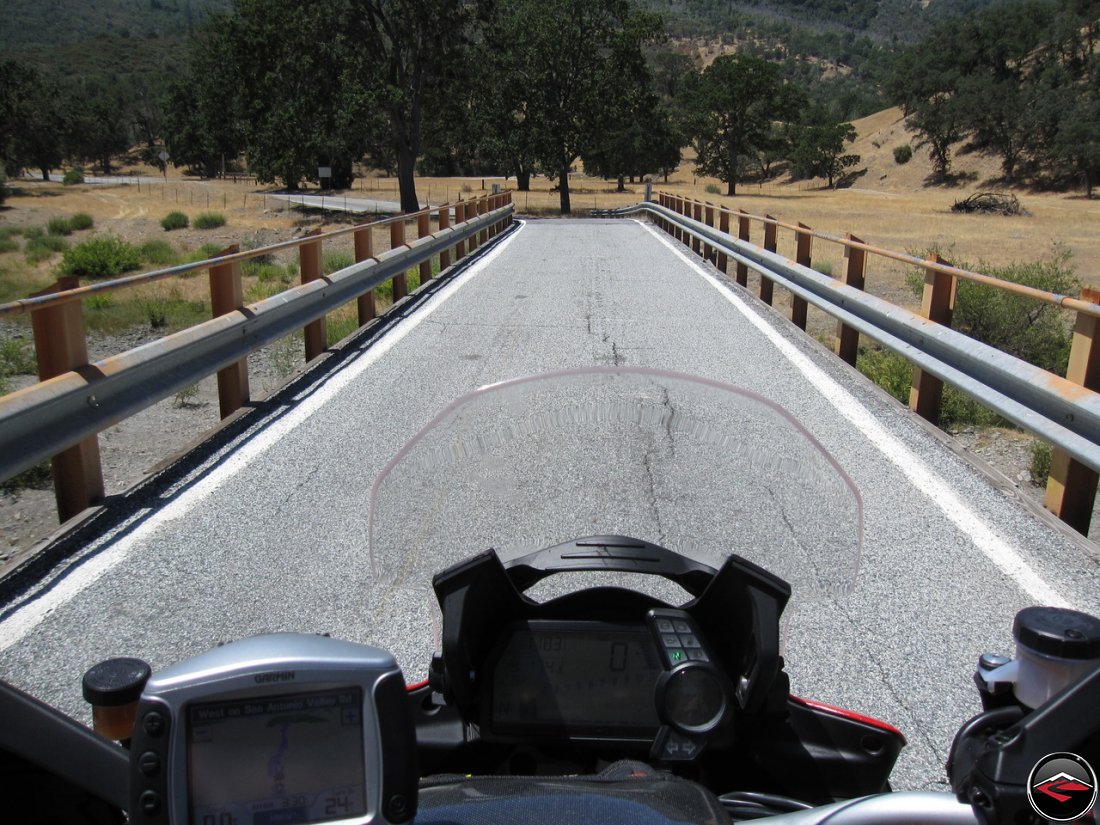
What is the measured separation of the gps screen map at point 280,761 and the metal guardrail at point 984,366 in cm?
423

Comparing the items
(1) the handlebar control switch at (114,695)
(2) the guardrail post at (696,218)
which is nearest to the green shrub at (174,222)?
(2) the guardrail post at (696,218)

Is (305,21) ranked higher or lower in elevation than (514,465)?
higher

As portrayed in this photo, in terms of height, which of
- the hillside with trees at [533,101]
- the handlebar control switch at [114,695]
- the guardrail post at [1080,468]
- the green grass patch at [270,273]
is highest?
the hillside with trees at [533,101]

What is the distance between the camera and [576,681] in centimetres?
217

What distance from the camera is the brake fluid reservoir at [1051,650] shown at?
4.70 ft

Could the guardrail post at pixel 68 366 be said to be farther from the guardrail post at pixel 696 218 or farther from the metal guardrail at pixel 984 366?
the guardrail post at pixel 696 218

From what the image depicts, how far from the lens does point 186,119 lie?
106125mm

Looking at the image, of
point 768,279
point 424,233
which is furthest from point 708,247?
point 768,279

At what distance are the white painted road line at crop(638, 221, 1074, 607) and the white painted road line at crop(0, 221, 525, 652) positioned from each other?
3.83 m

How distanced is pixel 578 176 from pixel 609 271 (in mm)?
95924

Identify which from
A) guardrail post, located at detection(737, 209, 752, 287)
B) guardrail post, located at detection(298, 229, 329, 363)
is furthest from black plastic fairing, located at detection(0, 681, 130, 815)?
guardrail post, located at detection(737, 209, 752, 287)

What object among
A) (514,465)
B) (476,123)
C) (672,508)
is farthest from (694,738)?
(476,123)

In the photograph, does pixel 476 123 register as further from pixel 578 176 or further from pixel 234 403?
pixel 578 176

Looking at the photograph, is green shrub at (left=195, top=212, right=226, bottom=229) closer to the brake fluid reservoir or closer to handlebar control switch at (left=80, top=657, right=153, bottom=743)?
handlebar control switch at (left=80, top=657, right=153, bottom=743)
